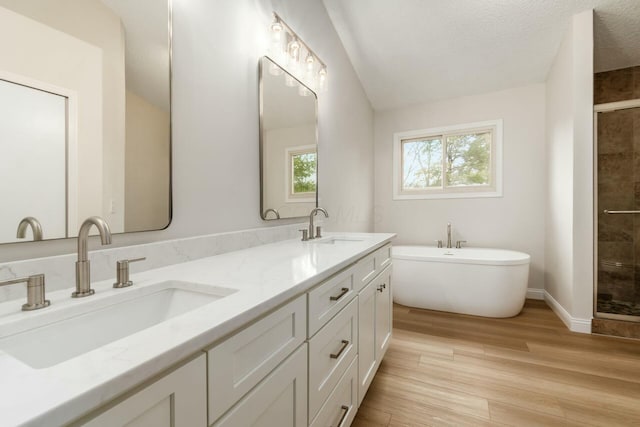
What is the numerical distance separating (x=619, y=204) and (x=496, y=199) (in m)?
1.02

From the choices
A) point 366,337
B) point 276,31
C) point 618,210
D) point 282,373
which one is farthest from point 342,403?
point 618,210

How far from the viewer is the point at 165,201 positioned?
114cm

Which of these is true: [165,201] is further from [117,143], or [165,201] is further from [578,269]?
[578,269]

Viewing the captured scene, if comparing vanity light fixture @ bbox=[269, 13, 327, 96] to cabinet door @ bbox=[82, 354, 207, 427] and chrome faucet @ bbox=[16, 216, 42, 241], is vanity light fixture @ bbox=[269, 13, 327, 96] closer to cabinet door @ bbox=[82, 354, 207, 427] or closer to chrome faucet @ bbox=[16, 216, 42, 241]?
chrome faucet @ bbox=[16, 216, 42, 241]

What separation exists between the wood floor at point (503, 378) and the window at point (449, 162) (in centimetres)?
162

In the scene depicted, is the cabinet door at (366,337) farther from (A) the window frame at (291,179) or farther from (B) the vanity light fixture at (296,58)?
(B) the vanity light fixture at (296,58)

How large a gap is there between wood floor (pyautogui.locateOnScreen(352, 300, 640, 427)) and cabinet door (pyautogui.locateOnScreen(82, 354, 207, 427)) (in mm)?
1203

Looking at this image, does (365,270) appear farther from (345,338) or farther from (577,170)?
(577,170)

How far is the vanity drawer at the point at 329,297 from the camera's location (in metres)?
0.93

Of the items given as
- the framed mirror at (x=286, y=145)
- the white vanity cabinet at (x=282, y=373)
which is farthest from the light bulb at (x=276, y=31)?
the white vanity cabinet at (x=282, y=373)

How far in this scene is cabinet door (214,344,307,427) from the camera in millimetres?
621

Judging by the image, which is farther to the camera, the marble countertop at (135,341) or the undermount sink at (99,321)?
the undermount sink at (99,321)

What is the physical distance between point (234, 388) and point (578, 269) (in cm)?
285

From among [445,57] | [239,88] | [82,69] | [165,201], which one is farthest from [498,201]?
[82,69]
